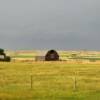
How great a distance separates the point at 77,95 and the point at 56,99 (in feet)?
10.2

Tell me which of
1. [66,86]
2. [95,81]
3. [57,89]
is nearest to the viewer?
[57,89]

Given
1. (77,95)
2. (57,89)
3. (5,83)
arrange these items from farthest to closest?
(5,83)
(57,89)
(77,95)

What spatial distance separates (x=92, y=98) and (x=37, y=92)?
5.56 meters

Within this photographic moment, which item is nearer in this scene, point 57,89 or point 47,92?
point 47,92

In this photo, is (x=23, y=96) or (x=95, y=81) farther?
(x=95, y=81)

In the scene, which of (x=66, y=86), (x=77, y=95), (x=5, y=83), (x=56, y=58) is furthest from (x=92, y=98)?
(x=56, y=58)

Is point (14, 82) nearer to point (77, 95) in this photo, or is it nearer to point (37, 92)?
point (37, 92)

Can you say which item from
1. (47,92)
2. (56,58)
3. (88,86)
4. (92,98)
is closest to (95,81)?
(88,86)

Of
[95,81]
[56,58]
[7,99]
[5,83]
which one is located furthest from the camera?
[56,58]

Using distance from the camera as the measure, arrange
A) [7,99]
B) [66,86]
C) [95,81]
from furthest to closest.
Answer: [95,81], [66,86], [7,99]

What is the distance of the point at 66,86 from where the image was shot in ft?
134

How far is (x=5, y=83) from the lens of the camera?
43.7 m

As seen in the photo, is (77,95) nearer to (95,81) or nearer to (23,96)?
(23,96)

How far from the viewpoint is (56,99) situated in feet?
101
